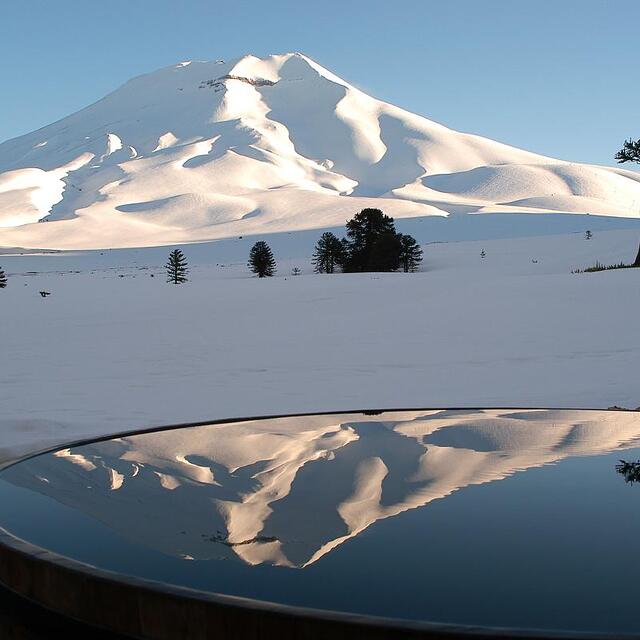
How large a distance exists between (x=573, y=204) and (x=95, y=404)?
12921 centimetres

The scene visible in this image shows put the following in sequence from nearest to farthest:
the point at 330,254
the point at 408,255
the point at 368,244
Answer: the point at 408,255 < the point at 368,244 < the point at 330,254

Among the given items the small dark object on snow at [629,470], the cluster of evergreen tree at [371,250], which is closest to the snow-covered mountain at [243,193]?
the cluster of evergreen tree at [371,250]

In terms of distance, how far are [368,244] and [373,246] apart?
64.8 inches

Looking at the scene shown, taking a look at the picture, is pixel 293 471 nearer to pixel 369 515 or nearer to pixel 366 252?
pixel 369 515

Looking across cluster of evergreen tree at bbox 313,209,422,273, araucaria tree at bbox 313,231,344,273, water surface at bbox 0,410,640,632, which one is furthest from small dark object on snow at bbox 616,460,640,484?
araucaria tree at bbox 313,231,344,273

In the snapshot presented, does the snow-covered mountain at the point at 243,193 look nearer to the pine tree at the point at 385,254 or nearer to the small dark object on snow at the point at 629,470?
the pine tree at the point at 385,254

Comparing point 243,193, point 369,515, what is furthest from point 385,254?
point 243,193

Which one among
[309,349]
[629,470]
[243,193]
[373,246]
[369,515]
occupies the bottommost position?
[309,349]

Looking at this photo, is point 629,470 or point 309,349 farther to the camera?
point 309,349

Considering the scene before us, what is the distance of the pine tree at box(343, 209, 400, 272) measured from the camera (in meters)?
41.0

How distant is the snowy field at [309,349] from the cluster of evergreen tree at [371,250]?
1249 centimetres

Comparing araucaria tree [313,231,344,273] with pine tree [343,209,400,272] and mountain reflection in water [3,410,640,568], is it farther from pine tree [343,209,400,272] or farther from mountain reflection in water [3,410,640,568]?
mountain reflection in water [3,410,640,568]

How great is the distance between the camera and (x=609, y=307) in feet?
55.8

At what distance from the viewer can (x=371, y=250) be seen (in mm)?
41781
